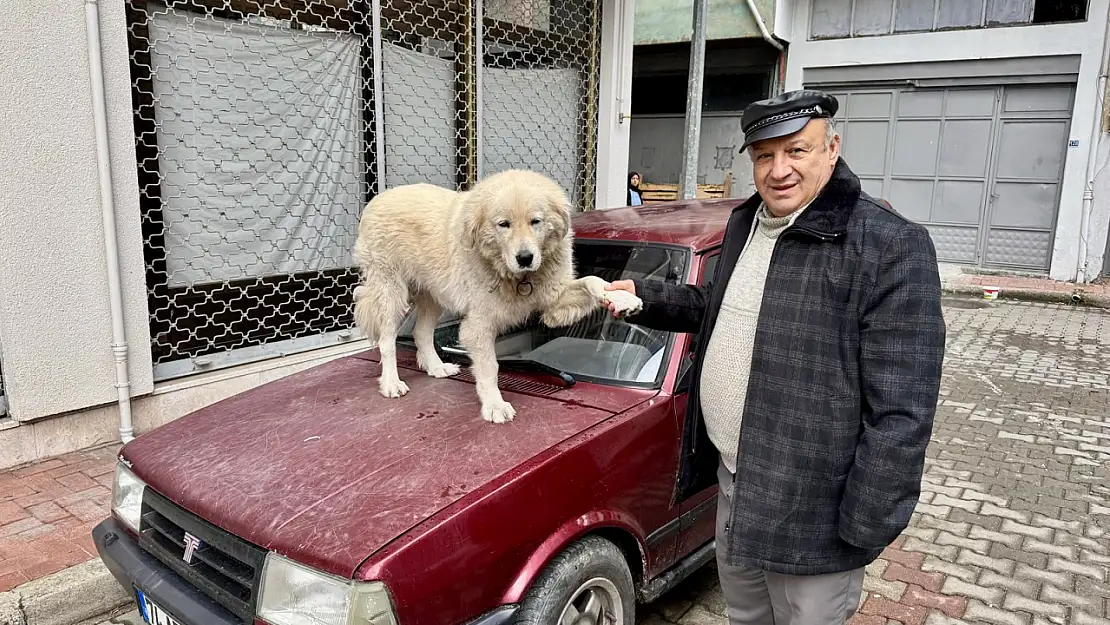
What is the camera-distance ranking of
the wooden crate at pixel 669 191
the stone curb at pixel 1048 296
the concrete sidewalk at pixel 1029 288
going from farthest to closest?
the wooden crate at pixel 669 191, the concrete sidewalk at pixel 1029 288, the stone curb at pixel 1048 296

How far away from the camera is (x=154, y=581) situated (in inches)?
97.1

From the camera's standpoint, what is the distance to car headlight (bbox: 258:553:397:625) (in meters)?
1.96

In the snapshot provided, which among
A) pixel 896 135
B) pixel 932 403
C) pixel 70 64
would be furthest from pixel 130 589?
pixel 896 135

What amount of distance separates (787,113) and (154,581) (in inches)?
103

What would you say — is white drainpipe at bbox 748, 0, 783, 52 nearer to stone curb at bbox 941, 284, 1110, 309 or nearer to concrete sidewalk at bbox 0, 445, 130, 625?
stone curb at bbox 941, 284, 1110, 309

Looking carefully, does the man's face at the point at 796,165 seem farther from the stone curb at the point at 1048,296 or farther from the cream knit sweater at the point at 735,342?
the stone curb at the point at 1048,296

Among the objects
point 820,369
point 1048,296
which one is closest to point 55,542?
point 820,369

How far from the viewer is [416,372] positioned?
3561 millimetres

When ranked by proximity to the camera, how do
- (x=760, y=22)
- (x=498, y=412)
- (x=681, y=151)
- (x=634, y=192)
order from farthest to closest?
(x=681, y=151) < (x=760, y=22) < (x=634, y=192) < (x=498, y=412)

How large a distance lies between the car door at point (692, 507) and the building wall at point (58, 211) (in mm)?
3978

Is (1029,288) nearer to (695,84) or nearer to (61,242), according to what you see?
(695,84)

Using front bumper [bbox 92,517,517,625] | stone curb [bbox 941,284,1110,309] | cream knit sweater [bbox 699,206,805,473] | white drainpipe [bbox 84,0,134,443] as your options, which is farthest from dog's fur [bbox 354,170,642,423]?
stone curb [bbox 941,284,1110,309]

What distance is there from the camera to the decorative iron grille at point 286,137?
5312 mm

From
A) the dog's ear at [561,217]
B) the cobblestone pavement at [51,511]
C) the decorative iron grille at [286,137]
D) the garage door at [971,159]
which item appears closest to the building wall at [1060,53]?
the garage door at [971,159]
